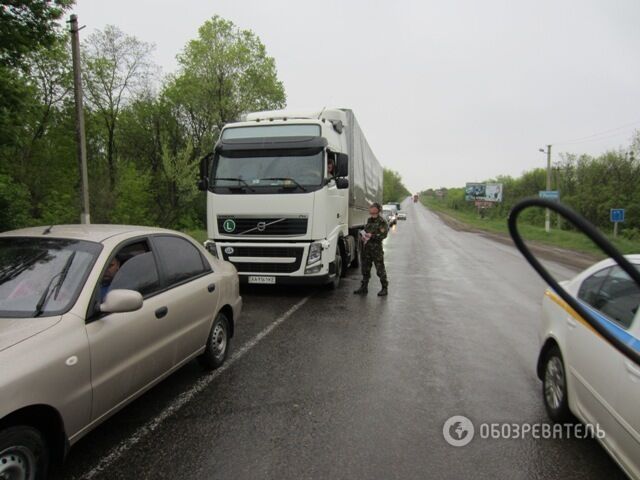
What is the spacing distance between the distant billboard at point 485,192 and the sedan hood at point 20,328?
7423 centimetres

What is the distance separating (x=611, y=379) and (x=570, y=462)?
79cm

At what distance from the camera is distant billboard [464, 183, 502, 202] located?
7053 centimetres

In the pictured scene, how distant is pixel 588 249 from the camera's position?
898 inches

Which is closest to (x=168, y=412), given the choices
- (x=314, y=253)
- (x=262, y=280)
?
(x=262, y=280)

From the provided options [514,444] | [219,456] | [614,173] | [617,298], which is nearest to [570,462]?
[514,444]

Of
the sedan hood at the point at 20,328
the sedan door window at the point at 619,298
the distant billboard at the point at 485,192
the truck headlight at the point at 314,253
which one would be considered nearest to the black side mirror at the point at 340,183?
the truck headlight at the point at 314,253

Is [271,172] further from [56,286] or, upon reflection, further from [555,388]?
[555,388]

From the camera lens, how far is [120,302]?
292 centimetres

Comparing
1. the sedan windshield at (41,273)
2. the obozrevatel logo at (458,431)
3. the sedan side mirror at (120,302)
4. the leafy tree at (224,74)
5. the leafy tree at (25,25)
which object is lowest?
the obozrevatel logo at (458,431)

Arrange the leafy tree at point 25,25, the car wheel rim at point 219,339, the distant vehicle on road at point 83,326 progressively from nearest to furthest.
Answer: the distant vehicle on road at point 83,326 → the car wheel rim at point 219,339 → the leafy tree at point 25,25

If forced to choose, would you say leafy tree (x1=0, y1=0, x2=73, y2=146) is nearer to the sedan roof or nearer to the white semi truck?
the white semi truck

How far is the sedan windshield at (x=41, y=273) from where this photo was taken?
283 centimetres

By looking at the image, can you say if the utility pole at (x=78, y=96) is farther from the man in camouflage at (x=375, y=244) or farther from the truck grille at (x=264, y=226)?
the man in camouflage at (x=375, y=244)

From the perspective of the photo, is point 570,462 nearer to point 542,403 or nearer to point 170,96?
point 542,403
